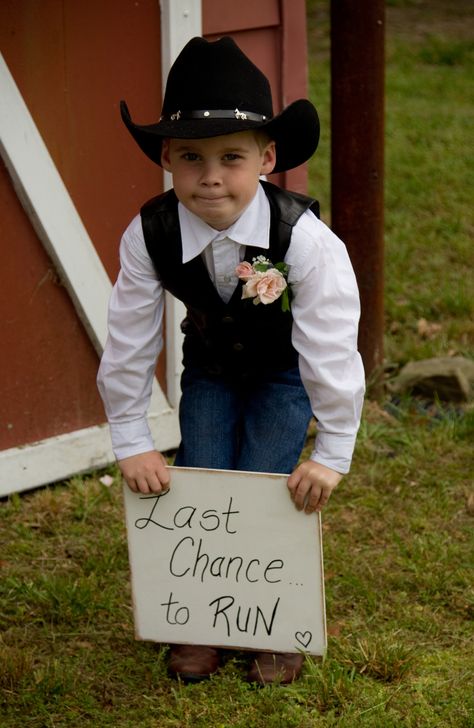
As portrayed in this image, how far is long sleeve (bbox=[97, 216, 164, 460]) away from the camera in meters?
3.04

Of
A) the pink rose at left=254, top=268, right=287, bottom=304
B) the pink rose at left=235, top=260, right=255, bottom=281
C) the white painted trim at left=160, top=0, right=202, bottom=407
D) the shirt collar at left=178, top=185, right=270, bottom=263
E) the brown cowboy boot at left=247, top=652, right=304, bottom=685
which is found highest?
the white painted trim at left=160, top=0, right=202, bottom=407

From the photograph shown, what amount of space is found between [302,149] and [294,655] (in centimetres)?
133

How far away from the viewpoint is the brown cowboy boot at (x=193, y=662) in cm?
321

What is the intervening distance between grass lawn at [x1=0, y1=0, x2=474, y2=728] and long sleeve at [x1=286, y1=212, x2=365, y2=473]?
0.62 metres

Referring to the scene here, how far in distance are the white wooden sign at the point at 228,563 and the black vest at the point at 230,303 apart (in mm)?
330

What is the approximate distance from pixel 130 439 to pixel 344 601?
3.08ft

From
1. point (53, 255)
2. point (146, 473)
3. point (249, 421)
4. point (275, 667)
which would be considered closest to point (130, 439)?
point (146, 473)

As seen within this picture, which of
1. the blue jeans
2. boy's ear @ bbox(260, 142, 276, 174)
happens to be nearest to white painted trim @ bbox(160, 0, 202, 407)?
the blue jeans

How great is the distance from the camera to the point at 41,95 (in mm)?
3977

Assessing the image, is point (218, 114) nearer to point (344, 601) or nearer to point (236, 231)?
point (236, 231)

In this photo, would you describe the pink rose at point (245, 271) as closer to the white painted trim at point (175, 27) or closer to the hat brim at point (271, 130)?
the hat brim at point (271, 130)

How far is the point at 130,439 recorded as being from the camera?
10.3ft

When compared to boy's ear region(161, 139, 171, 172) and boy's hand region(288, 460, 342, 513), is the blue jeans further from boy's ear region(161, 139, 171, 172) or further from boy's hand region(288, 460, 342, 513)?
boy's ear region(161, 139, 171, 172)

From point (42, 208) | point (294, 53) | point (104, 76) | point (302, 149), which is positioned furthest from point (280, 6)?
point (302, 149)
